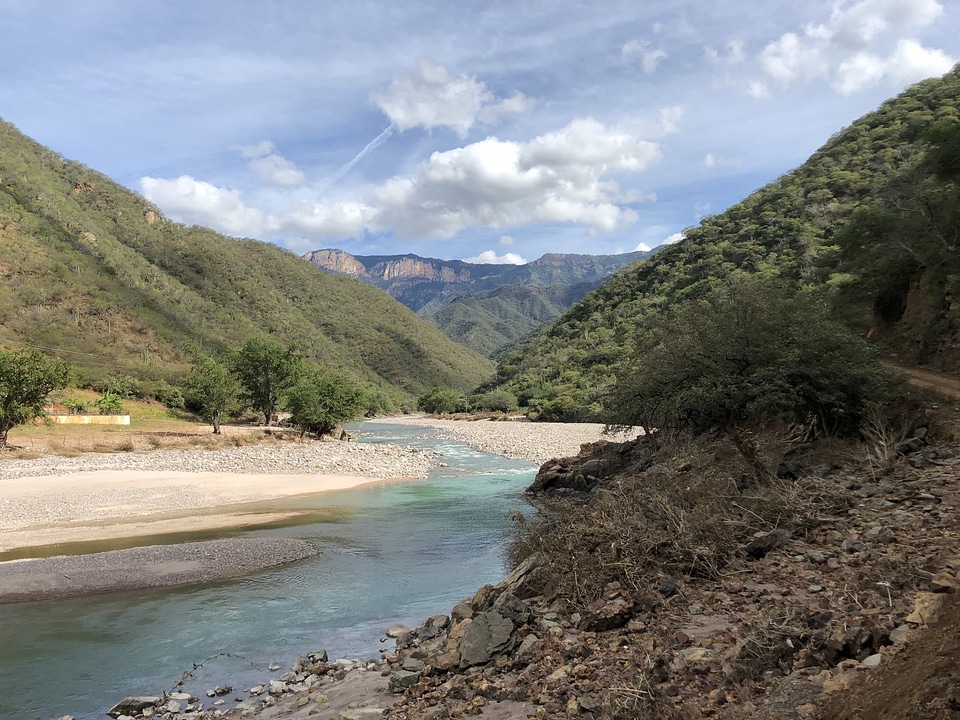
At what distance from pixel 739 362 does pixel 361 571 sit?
39.5 ft

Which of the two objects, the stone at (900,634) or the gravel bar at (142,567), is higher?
the stone at (900,634)

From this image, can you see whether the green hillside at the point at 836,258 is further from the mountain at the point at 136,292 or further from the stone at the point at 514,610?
the mountain at the point at 136,292

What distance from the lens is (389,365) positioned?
18512 cm

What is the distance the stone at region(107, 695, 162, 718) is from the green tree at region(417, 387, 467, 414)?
12173cm

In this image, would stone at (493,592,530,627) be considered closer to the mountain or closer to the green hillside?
the green hillside

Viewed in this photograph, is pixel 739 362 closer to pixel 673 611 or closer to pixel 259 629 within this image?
pixel 673 611

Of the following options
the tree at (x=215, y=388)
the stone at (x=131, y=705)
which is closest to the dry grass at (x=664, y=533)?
the stone at (x=131, y=705)

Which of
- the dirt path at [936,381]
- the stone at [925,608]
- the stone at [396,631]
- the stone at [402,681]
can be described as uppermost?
the dirt path at [936,381]

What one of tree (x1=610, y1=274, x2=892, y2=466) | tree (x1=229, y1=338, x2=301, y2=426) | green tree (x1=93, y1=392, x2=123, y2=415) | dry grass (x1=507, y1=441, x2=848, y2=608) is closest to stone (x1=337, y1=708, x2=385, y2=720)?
dry grass (x1=507, y1=441, x2=848, y2=608)

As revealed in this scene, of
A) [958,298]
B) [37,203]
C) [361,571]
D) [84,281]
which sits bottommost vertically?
[361,571]

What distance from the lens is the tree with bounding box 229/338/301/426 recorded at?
62062mm

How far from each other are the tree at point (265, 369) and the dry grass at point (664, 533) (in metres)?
56.3

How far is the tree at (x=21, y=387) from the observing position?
3809cm

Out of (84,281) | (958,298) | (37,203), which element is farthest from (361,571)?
(37,203)
